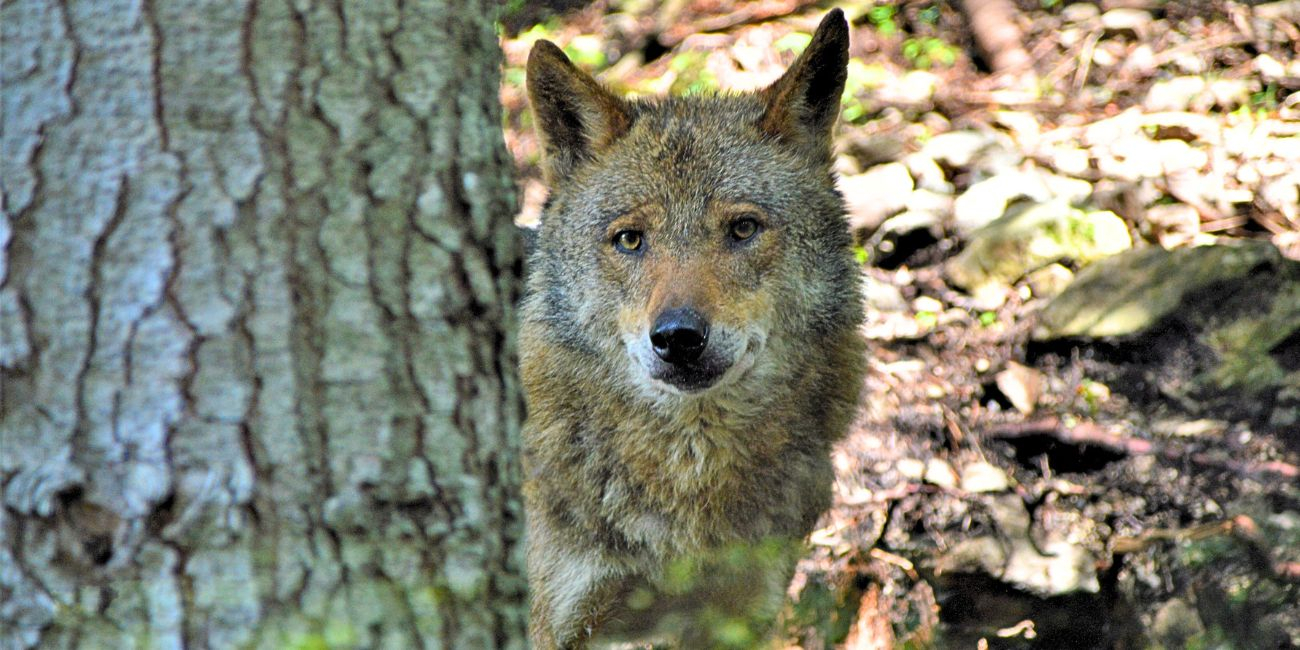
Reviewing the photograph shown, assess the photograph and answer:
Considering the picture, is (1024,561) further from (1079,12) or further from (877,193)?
(1079,12)

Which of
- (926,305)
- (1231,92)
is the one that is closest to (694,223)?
(926,305)

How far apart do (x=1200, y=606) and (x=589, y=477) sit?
2.49 m

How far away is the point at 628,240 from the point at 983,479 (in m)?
2.44

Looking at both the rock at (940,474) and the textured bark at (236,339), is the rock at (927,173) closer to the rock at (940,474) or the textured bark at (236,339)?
the rock at (940,474)

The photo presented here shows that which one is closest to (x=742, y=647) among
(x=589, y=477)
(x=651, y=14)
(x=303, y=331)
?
(x=303, y=331)

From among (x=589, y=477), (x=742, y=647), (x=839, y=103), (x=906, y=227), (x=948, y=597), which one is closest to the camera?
(x=742, y=647)

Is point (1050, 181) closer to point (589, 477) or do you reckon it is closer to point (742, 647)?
point (589, 477)

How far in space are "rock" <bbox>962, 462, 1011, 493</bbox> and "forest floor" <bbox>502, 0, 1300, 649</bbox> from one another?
14 millimetres

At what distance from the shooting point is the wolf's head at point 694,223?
417 centimetres

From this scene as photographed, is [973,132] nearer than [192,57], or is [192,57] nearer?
[192,57]

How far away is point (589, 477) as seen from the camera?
178 inches

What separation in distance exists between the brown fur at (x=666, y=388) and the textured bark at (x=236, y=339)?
2.21 meters

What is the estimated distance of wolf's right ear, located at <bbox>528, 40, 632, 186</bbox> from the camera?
15.1ft

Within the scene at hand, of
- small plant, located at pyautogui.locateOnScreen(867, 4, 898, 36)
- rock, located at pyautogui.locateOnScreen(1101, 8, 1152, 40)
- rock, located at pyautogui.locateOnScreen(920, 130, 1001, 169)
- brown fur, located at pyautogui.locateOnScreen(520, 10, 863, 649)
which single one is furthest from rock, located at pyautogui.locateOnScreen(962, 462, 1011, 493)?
small plant, located at pyautogui.locateOnScreen(867, 4, 898, 36)
